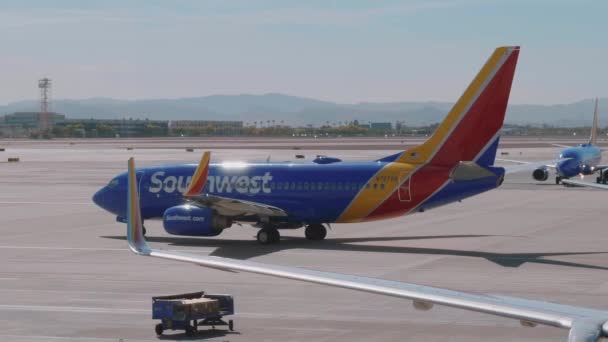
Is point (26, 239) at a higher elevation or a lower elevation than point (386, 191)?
lower

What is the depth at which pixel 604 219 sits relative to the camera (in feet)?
168

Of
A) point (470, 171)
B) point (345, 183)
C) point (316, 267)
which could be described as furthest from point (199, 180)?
point (470, 171)

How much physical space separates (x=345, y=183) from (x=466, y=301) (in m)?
29.7

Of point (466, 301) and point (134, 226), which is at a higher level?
point (134, 226)

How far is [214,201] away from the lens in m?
38.4

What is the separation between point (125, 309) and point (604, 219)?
31953 mm

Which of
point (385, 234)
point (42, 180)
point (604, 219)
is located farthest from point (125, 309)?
point (42, 180)

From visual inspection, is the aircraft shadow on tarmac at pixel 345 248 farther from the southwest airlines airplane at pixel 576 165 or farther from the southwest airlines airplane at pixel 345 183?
the southwest airlines airplane at pixel 576 165

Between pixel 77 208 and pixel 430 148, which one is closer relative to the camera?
pixel 430 148

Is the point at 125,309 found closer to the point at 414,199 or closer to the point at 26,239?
the point at 414,199

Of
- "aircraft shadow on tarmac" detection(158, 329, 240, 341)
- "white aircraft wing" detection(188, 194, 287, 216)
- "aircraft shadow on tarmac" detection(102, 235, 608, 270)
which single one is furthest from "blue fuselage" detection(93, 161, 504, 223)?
"aircraft shadow on tarmac" detection(158, 329, 240, 341)

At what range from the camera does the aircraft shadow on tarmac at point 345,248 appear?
35.6m

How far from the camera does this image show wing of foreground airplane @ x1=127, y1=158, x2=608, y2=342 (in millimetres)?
8359

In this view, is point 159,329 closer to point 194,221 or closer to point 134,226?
point 134,226
